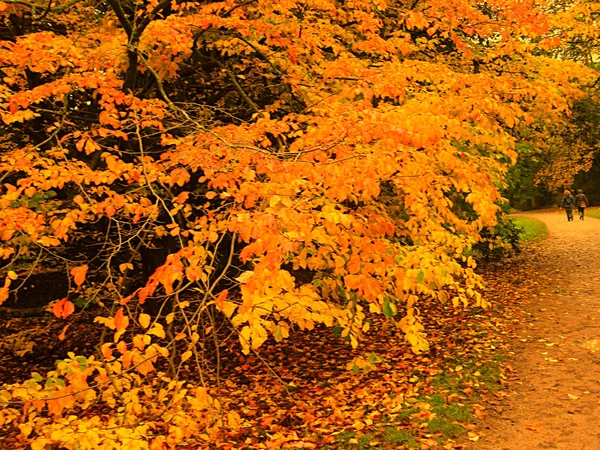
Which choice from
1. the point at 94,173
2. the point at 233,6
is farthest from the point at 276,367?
the point at 233,6

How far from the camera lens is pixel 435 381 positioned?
703 cm

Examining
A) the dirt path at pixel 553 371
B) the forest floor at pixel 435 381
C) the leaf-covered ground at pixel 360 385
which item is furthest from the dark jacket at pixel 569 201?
the leaf-covered ground at pixel 360 385

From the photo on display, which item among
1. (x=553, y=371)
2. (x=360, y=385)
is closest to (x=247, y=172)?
(x=360, y=385)

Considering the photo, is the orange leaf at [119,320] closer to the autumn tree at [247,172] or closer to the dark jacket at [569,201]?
the autumn tree at [247,172]

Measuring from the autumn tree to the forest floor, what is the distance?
79 centimetres

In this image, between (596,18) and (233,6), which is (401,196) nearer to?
(233,6)

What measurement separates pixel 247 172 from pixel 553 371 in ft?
16.5

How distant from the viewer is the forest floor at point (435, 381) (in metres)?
5.52

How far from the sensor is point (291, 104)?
8.26 meters

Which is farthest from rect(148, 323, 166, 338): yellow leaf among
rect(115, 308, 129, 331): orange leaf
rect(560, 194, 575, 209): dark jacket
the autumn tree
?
rect(560, 194, 575, 209): dark jacket

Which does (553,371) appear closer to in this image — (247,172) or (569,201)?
(247,172)

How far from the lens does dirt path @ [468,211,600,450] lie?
17.2 ft

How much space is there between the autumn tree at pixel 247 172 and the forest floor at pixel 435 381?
0.79m

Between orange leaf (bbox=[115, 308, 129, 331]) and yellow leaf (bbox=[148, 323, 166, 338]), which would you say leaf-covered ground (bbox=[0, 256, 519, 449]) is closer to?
yellow leaf (bbox=[148, 323, 166, 338])
